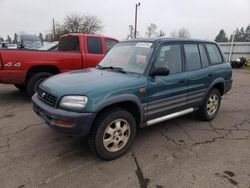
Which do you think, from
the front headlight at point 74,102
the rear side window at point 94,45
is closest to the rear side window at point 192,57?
the front headlight at point 74,102

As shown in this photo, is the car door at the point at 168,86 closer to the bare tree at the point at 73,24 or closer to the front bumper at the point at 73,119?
the front bumper at the point at 73,119

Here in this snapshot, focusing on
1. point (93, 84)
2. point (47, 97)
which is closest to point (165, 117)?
point (93, 84)

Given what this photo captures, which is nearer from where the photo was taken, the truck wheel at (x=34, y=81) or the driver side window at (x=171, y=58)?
the driver side window at (x=171, y=58)

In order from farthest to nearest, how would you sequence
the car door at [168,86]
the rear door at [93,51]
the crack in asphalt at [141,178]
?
1. the rear door at [93,51]
2. the car door at [168,86]
3. the crack in asphalt at [141,178]

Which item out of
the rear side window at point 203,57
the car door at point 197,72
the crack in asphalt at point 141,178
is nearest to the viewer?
the crack in asphalt at point 141,178

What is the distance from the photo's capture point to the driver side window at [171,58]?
371cm

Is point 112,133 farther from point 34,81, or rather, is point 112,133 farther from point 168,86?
point 34,81

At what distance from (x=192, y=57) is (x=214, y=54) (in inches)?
36.5

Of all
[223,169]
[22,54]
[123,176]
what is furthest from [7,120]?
[223,169]

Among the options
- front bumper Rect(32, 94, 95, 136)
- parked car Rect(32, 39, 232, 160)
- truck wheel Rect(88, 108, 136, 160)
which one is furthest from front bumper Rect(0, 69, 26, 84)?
truck wheel Rect(88, 108, 136, 160)

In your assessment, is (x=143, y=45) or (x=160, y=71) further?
(x=143, y=45)

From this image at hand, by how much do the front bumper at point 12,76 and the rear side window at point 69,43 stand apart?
1.78m

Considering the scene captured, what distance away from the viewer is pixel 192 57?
14.1 ft

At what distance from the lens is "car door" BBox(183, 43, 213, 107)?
416 centimetres
